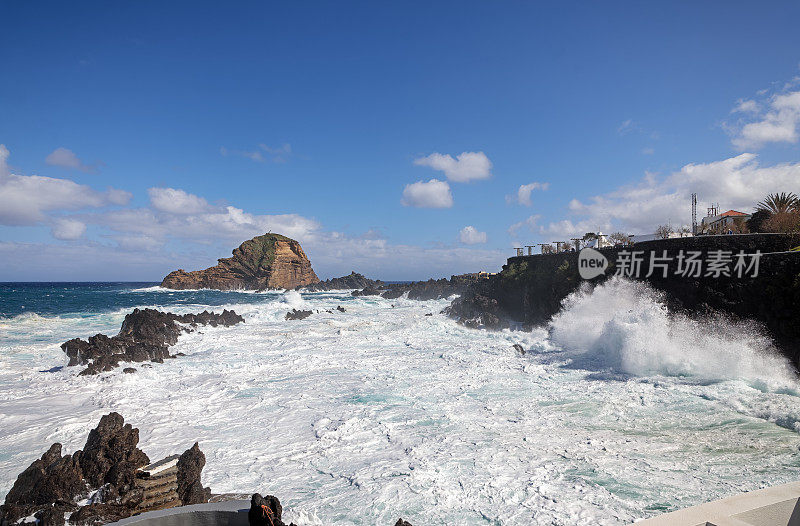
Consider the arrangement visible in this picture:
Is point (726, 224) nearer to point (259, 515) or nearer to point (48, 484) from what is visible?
point (259, 515)

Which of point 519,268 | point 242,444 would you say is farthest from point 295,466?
point 519,268

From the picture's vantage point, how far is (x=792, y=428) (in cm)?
832

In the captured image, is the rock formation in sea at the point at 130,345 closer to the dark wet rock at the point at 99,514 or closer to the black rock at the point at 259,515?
the dark wet rock at the point at 99,514

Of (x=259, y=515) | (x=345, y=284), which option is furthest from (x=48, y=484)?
(x=345, y=284)

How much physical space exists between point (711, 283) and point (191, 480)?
17.2m

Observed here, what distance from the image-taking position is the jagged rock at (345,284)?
7456 cm

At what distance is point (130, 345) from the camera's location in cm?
1677

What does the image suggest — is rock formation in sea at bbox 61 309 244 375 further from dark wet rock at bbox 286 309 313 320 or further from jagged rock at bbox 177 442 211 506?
jagged rock at bbox 177 442 211 506

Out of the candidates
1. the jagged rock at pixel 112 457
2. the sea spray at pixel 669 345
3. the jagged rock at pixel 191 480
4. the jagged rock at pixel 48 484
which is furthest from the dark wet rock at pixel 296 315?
the jagged rock at pixel 191 480

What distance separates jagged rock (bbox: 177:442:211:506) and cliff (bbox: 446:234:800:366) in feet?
49.9

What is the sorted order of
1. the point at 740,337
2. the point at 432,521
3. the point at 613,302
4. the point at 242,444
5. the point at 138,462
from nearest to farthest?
the point at 432,521 → the point at 138,462 → the point at 242,444 → the point at 740,337 → the point at 613,302

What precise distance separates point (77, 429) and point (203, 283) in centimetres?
7393

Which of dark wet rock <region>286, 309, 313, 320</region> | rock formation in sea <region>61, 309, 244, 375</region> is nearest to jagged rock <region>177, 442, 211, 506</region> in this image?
rock formation in sea <region>61, 309, 244, 375</region>

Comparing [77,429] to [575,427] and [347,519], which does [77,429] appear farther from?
[575,427]
